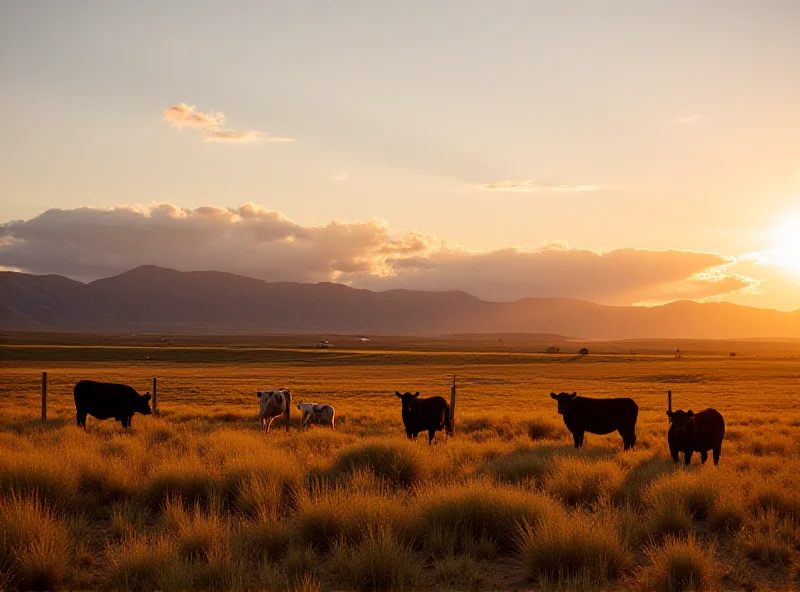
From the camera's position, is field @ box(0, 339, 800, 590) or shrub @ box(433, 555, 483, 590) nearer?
field @ box(0, 339, 800, 590)

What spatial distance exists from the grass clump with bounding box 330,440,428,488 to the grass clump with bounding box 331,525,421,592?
3974 millimetres

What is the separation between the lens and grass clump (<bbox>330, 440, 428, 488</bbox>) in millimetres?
12203

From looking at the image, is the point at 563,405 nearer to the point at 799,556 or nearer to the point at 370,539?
the point at 799,556

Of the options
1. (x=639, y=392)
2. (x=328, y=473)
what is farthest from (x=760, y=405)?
(x=328, y=473)

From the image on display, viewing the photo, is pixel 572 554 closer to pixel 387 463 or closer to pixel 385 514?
pixel 385 514

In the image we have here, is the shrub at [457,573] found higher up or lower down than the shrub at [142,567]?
lower down

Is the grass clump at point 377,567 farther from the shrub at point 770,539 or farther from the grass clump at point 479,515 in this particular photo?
the shrub at point 770,539

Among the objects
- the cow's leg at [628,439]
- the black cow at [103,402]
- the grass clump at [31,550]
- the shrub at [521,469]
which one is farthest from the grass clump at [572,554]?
the black cow at [103,402]

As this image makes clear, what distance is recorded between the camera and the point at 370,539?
26.3 feet

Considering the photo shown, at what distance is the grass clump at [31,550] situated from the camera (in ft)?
23.4

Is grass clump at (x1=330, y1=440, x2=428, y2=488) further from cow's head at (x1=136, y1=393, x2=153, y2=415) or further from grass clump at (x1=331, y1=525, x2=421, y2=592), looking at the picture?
cow's head at (x1=136, y1=393, x2=153, y2=415)

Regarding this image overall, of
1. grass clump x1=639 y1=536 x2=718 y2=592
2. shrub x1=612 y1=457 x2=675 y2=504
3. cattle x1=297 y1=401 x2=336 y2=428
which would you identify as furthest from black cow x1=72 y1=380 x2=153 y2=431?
grass clump x1=639 y1=536 x2=718 y2=592

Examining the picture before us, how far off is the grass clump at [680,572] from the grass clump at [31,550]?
681cm

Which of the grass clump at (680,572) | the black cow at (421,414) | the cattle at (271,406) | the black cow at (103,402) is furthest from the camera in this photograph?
the cattle at (271,406)
